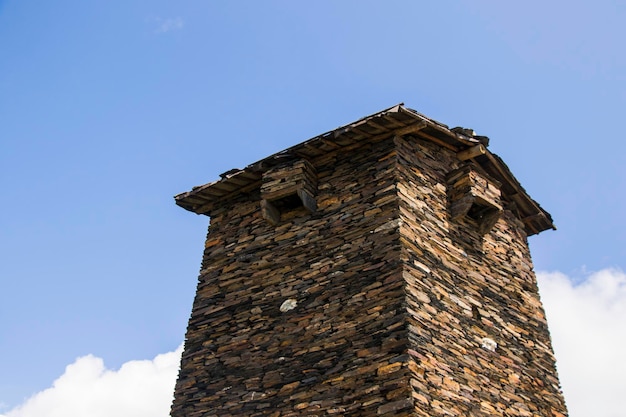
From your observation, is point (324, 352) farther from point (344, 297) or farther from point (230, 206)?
point (230, 206)

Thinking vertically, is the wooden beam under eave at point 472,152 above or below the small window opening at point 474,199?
above

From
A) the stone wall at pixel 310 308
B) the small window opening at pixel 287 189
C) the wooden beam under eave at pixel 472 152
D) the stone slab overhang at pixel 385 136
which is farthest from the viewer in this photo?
the wooden beam under eave at pixel 472 152

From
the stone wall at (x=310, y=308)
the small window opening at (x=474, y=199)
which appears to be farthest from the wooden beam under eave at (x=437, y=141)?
the stone wall at (x=310, y=308)

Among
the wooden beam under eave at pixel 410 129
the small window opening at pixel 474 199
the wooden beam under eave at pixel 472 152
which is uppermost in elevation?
the wooden beam under eave at pixel 472 152

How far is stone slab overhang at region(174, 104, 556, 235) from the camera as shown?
8.65 m

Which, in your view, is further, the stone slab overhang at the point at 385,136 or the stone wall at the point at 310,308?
the stone slab overhang at the point at 385,136

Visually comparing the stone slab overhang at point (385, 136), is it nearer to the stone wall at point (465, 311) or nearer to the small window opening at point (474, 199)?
the stone wall at point (465, 311)

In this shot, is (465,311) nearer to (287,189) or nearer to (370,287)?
(370,287)

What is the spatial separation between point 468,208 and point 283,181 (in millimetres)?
2334

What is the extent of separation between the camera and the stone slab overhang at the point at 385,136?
8648mm

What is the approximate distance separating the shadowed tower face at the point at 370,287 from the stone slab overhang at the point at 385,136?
22 mm

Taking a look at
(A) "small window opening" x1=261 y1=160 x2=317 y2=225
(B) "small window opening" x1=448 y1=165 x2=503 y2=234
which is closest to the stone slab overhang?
(A) "small window opening" x1=261 y1=160 x2=317 y2=225

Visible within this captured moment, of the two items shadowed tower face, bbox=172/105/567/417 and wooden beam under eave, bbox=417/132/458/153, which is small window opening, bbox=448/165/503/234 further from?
wooden beam under eave, bbox=417/132/458/153

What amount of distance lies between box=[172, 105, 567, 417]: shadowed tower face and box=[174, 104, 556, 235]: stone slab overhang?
2 cm
